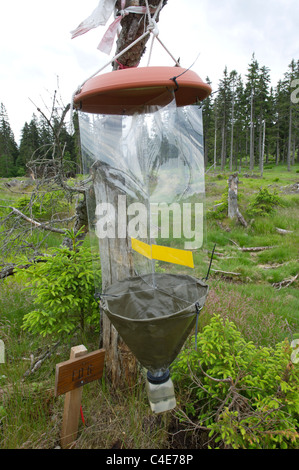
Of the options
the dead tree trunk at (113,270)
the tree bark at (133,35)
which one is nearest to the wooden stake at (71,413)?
the dead tree trunk at (113,270)

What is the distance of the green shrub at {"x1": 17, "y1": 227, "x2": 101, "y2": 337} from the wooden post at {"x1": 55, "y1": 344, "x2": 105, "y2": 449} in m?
0.41

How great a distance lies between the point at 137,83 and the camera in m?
1.23

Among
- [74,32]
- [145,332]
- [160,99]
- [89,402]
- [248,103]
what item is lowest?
[89,402]

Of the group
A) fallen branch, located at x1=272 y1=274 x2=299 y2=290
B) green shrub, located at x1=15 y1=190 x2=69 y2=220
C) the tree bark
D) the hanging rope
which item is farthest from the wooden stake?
fallen branch, located at x1=272 y1=274 x2=299 y2=290

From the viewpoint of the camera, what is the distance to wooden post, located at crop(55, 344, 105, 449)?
1.58m

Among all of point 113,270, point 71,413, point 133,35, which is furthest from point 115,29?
point 71,413

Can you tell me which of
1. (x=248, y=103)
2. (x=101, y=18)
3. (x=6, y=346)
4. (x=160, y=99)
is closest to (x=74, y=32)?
(x=101, y=18)

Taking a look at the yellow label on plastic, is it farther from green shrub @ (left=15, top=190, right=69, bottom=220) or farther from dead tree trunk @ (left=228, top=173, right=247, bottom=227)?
dead tree trunk @ (left=228, top=173, right=247, bottom=227)

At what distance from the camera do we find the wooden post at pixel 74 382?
5.18 feet

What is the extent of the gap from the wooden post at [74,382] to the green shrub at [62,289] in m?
0.41

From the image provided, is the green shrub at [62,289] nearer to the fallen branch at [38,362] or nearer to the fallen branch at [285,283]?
the fallen branch at [38,362]

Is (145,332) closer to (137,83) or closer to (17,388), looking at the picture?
(137,83)
